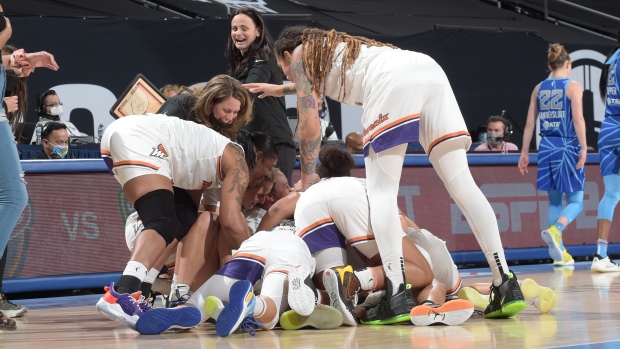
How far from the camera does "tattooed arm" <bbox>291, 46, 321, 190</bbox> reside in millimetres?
4305

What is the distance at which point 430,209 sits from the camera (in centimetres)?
745

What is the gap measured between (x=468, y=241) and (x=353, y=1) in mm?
5772

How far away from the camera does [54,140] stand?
729 cm

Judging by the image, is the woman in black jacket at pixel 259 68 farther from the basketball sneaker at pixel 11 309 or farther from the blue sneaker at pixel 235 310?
the blue sneaker at pixel 235 310

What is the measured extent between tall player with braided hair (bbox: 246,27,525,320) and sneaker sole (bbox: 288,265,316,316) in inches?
15.7

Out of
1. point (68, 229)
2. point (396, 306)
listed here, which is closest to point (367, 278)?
point (396, 306)

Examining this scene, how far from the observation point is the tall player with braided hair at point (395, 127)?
154 inches

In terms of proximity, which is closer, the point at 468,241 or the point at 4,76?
the point at 4,76

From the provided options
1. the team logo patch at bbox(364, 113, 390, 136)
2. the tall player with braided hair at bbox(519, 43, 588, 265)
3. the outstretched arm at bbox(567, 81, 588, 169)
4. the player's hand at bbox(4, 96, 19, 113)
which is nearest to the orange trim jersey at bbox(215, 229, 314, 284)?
the team logo patch at bbox(364, 113, 390, 136)

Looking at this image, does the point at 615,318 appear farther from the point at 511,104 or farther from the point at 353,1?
the point at 353,1

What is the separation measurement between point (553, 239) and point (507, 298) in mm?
3737

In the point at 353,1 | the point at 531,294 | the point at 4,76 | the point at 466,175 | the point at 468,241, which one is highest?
the point at 353,1

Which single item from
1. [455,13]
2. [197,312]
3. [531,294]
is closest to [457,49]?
[455,13]

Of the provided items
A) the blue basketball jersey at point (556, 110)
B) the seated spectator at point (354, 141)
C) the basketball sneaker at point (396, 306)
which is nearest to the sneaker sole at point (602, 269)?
the blue basketball jersey at point (556, 110)
